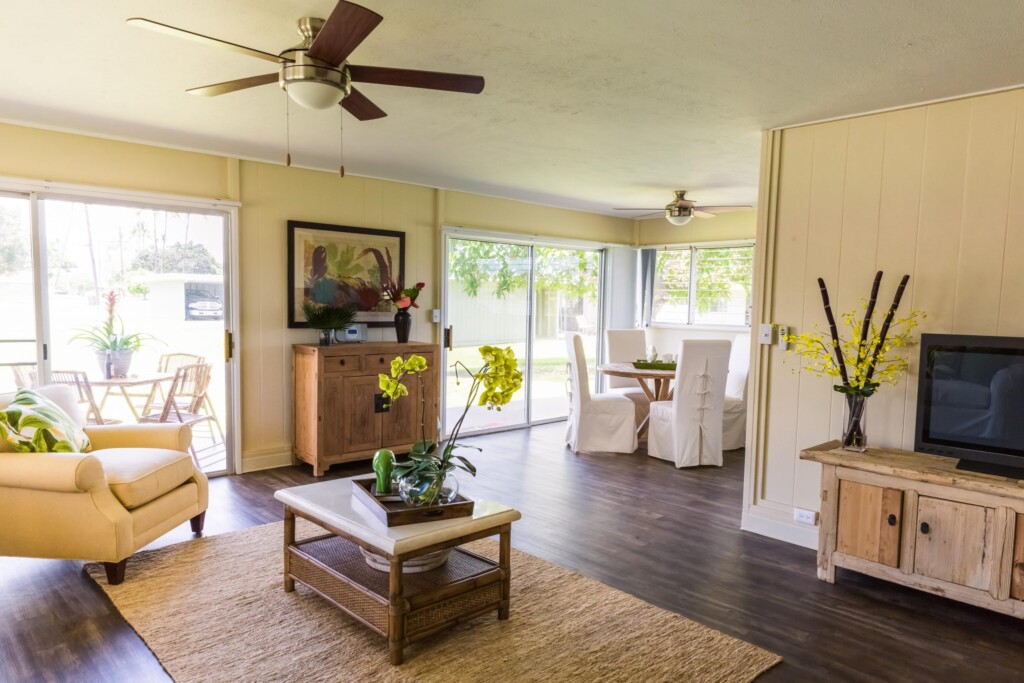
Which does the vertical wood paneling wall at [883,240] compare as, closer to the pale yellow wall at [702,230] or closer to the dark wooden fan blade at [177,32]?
the dark wooden fan blade at [177,32]

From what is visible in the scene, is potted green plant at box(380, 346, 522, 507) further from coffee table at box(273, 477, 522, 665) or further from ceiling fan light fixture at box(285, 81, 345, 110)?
ceiling fan light fixture at box(285, 81, 345, 110)

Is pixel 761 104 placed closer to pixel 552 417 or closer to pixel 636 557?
pixel 636 557

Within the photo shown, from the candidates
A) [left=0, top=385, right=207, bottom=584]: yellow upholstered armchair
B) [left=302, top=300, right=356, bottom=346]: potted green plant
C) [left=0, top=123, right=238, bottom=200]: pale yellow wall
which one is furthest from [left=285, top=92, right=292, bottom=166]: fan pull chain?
[left=0, top=385, right=207, bottom=584]: yellow upholstered armchair

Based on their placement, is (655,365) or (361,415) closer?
(361,415)

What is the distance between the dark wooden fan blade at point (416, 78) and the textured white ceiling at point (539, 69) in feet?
0.70

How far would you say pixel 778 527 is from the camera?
3.73m

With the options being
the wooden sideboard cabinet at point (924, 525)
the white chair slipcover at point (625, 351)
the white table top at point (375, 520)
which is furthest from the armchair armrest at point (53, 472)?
the white chair slipcover at point (625, 351)

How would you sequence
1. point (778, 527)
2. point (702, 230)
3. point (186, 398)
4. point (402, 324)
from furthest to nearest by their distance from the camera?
point (702, 230)
point (402, 324)
point (186, 398)
point (778, 527)

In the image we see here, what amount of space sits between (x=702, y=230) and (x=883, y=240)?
3989 millimetres

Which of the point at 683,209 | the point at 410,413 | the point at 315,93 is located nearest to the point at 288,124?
the point at 315,93

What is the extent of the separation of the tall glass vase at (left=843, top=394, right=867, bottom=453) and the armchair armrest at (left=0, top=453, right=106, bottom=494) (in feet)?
11.8

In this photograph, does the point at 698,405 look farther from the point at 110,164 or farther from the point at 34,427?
the point at 110,164

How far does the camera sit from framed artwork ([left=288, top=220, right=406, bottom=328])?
507cm

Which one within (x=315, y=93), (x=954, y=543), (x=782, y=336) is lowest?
(x=954, y=543)
